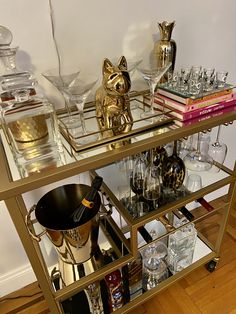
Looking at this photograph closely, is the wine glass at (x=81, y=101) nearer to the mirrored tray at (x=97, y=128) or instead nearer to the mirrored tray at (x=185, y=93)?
the mirrored tray at (x=97, y=128)

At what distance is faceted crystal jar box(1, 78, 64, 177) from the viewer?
731 millimetres

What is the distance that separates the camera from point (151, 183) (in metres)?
1.07

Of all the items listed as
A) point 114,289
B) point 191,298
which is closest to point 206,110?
point 114,289

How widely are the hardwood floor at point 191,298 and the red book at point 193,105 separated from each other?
93cm

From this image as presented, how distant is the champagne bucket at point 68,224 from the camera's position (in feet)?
2.73

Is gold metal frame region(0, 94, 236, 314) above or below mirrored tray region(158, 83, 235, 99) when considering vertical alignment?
below

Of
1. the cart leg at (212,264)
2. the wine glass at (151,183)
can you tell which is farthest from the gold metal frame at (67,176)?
the cart leg at (212,264)

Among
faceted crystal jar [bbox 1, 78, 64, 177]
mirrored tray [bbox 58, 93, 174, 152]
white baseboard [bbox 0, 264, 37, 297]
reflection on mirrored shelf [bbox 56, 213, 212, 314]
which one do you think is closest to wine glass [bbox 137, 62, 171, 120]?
mirrored tray [bbox 58, 93, 174, 152]

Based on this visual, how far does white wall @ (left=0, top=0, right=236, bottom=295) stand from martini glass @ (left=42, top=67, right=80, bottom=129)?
29mm

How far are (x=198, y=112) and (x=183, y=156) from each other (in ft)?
1.26

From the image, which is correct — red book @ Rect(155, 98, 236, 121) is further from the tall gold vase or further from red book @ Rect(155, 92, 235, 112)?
the tall gold vase

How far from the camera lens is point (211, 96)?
35.3 inches

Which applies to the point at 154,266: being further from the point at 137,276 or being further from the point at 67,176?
the point at 67,176

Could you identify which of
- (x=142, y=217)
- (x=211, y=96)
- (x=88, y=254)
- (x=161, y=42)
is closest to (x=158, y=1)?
(x=161, y=42)
